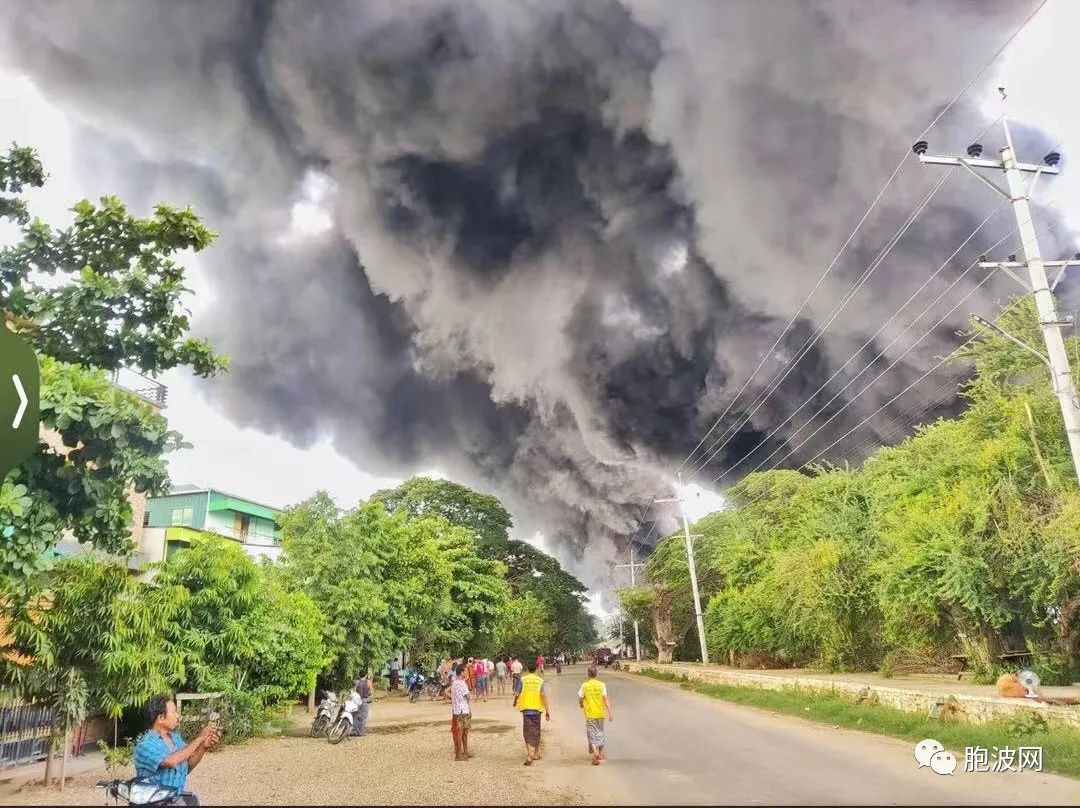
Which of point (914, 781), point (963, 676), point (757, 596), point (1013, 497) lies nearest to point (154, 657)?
point (914, 781)

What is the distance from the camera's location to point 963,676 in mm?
20469

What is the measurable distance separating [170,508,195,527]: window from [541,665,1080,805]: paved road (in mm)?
32502

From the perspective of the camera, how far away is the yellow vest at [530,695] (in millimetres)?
11875

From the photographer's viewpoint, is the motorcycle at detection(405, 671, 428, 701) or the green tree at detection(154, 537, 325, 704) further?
the motorcycle at detection(405, 671, 428, 701)

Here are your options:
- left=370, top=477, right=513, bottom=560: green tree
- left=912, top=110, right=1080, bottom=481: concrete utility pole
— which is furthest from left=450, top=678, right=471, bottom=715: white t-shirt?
left=370, top=477, right=513, bottom=560: green tree

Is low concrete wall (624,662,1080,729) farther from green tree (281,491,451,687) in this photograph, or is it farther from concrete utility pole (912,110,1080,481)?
green tree (281,491,451,687)

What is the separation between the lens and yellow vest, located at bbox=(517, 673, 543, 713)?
11.9 metres

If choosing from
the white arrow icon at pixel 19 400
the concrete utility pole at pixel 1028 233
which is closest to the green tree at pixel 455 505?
the concrete utility pole at pixel 1028 233

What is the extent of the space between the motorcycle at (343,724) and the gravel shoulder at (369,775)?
0.21 meters

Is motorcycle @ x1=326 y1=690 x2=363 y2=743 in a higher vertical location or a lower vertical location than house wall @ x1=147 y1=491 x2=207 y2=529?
lower

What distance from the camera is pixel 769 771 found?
9609 mm

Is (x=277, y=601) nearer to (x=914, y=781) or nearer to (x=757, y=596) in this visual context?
(x=914, y=781)

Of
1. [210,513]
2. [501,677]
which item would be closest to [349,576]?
[501,677]

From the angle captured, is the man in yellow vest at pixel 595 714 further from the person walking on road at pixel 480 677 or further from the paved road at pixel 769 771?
the person walking on road at pixel 480 677
